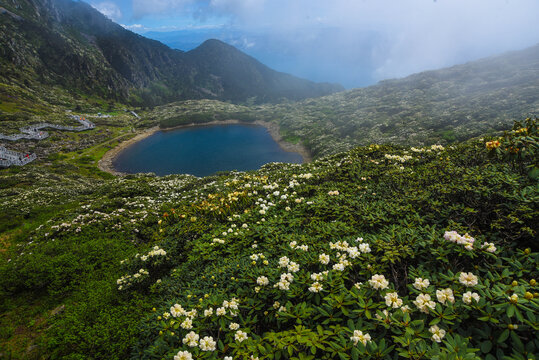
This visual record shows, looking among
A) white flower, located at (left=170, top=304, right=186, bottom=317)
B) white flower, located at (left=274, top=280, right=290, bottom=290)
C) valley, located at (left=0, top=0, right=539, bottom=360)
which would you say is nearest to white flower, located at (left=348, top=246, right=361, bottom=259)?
valley, located at (left=0, top=0, right=539, bottom=360)

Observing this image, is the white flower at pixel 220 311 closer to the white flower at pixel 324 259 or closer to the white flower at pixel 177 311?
the white flower at pixel 177 311

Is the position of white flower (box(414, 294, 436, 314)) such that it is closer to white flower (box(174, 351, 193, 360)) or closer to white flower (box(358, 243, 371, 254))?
white flower (box(358, 243, 371, 254))

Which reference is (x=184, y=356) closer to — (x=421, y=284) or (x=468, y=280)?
(x=421, y=284)

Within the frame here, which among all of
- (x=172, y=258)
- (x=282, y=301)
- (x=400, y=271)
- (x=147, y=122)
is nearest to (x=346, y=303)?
(x=282, y=301)

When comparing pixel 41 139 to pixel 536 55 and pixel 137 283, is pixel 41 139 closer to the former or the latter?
pixel 137 283

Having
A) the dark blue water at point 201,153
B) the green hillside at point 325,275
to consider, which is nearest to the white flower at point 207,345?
the green hillside at point 325,275

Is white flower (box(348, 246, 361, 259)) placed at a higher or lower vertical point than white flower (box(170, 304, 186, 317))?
higher
